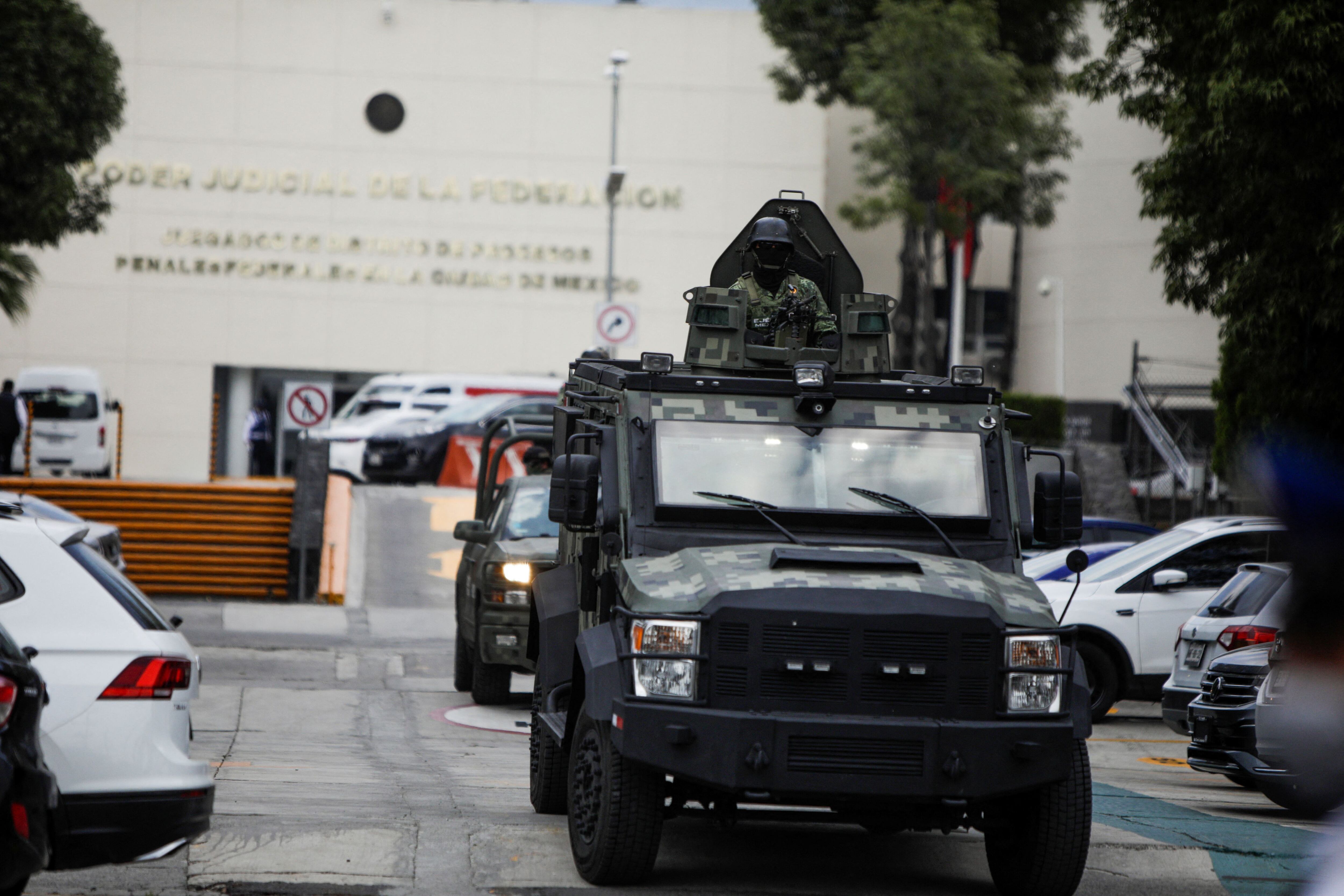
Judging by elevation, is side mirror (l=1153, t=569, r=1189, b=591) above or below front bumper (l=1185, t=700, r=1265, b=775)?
above

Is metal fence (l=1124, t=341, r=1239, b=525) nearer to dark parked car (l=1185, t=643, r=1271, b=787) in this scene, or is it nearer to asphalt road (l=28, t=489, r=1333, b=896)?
asphalt road (l=28, t=489, r=1333, b=896)

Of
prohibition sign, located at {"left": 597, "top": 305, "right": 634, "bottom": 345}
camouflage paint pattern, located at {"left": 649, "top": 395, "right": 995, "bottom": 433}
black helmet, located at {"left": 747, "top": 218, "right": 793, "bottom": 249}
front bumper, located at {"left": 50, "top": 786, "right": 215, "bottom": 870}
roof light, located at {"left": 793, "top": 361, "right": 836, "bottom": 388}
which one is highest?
prohibition sign, located at {"left": 597, "top": 305, "right": 634, "bottom": 345}

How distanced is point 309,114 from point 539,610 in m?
36.9

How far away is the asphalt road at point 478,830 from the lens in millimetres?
7141

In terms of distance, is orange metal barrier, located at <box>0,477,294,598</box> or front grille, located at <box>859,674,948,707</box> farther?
orange metal barrier, located at <box>0,477,294,598</box>

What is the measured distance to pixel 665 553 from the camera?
738cm

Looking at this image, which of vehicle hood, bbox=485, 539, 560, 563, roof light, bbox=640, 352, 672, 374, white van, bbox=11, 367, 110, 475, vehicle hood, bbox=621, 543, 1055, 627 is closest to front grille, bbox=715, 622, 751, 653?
vehicle hood, bbox=621, 543, 1055, 627

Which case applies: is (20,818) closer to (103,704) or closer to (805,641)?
(103,704)

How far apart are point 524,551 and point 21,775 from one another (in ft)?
27.6

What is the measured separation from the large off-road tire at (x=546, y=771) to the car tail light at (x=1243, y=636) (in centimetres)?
448

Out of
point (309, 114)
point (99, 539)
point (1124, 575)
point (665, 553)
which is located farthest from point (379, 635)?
point (309, 114)

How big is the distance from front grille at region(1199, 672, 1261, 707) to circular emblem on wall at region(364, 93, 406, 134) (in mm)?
36115

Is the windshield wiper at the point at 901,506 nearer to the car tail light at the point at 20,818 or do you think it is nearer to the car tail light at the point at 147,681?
the car tail light at the point at 147,681

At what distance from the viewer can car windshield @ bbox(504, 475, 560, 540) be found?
14.1m
